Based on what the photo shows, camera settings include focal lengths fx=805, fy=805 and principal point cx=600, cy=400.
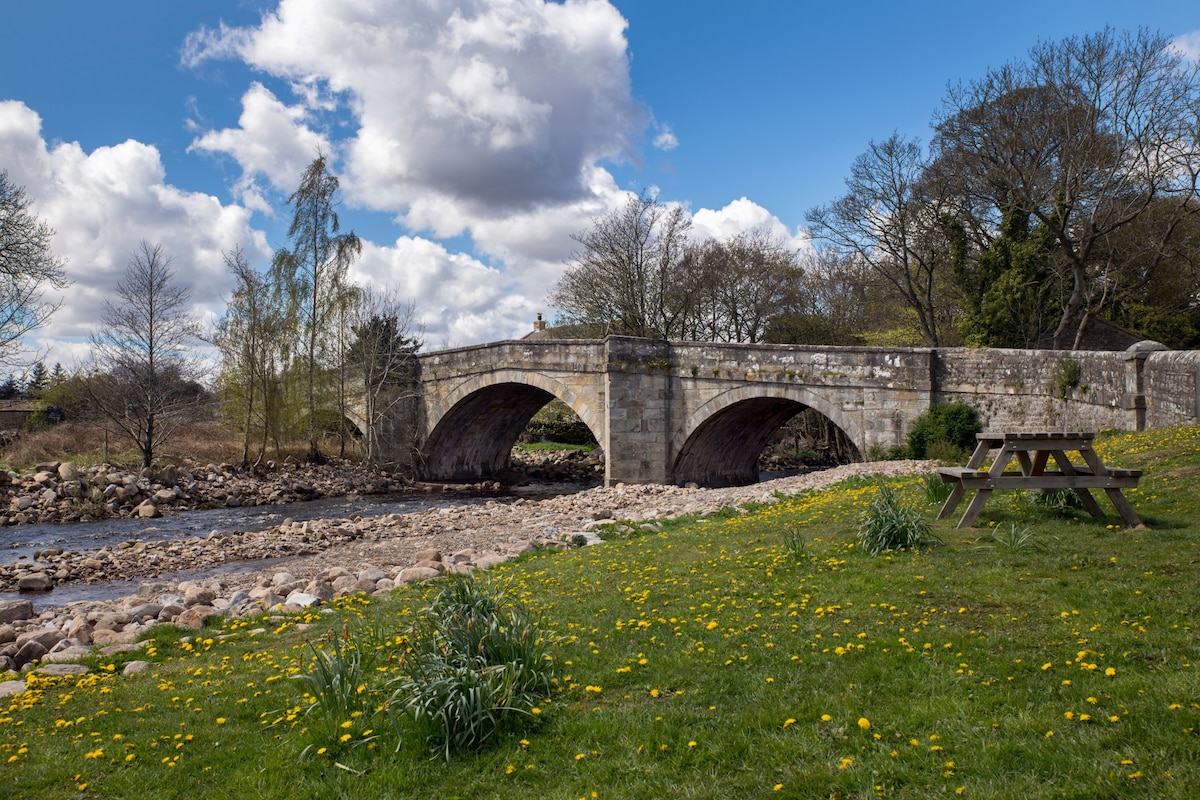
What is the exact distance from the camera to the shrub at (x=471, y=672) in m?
4.02

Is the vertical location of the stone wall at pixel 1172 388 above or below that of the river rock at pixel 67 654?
above

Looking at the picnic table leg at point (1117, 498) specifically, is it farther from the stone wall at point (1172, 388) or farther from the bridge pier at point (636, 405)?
the bridge pier at point (636, 405)

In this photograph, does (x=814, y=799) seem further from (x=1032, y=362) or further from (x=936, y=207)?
(x=936, y=207)

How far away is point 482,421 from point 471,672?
26014 millimetres

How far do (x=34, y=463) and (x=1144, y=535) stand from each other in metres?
25.6

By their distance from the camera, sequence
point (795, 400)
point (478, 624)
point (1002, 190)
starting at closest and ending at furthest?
1. point (478, 624)
2. point (795, 400)
3. point (1002, 190)

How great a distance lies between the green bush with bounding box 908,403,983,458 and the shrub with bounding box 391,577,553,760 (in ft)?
42.6

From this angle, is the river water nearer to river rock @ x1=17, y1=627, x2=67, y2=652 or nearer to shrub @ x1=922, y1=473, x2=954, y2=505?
river rock @ x1=17, y1=627, x2=67, y2=652

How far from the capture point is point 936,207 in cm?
2578

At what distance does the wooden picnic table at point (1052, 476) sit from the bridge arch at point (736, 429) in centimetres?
1002

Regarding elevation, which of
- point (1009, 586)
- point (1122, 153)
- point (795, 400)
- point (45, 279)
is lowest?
point (1009, 586)

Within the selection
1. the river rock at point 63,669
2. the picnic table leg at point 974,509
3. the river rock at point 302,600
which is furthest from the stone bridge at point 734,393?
the river rock at point 63,669

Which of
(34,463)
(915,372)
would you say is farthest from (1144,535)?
(34,463)

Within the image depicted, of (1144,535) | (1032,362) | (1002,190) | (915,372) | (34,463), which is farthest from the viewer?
(1002,190)
